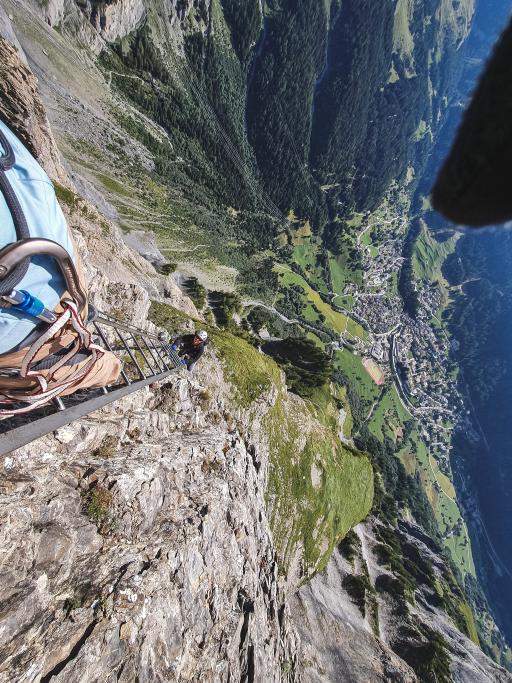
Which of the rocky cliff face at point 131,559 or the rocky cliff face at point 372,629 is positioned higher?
the rocky cliff face at point 131,559

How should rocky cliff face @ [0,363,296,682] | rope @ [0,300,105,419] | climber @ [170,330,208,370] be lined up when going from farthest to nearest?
climber @ [170,330,208,370] → rocky cliff face @ [0,363,296,682] → rope @ [0,300,105,419]

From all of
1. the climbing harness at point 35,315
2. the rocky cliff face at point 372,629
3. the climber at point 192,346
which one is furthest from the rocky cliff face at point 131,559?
the rocky cliff face at point 372,629

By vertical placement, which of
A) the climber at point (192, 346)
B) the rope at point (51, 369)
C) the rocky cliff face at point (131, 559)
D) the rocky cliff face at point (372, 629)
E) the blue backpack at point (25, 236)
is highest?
the blue backpack at point (25, 236)

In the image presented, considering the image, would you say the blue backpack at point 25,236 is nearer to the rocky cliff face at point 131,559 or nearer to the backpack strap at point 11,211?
the backpack strap at point 11,211

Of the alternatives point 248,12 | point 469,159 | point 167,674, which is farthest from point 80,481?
point 248,12

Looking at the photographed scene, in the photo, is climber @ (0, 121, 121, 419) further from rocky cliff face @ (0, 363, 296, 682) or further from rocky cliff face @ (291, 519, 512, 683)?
rocky cliff face @ (291, 519, 512, 683)

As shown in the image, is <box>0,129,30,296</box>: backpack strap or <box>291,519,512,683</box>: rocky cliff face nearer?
<box>0,129,30,296</box>: backpack strap

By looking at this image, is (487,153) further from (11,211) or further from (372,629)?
(372,629)

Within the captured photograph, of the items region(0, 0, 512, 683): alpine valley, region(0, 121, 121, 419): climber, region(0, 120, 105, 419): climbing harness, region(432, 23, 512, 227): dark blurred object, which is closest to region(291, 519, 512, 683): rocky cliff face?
region(0, 0, 512, 683): alpine valley
